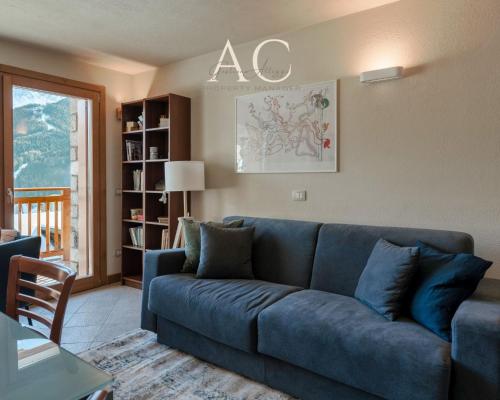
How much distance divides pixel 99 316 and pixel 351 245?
229 cm

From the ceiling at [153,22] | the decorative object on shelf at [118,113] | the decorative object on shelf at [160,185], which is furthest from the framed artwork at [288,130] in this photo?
the decorative object on shelf at [118,113]

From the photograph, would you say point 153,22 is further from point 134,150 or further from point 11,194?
point 11,194

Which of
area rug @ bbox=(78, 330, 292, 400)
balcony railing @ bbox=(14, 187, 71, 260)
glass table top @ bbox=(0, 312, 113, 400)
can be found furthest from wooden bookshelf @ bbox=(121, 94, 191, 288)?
glass table top @ bbox=(0, 312, 113, 400)

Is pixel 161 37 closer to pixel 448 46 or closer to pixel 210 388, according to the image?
pixel 448 46

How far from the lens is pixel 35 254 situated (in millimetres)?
2898

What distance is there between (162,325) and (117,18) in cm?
243

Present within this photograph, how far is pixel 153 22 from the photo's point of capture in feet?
10.1

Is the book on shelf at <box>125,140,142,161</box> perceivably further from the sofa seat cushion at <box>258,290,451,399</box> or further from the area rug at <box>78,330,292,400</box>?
the sofa seat cushion at <box>258,290,451,399</box>

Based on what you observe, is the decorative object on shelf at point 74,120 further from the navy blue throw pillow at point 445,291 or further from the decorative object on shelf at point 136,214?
the navy blue throw pillow at point 445,291

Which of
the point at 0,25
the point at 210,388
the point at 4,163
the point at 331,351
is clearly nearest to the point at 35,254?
the point at 4,163

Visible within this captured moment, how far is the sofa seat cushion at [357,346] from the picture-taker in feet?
5.22

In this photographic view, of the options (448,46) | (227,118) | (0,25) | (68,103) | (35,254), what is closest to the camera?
(448,46)

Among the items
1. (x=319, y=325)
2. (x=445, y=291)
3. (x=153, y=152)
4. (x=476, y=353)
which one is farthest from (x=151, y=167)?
(x=476, y=353)

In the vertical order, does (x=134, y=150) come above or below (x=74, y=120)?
below
